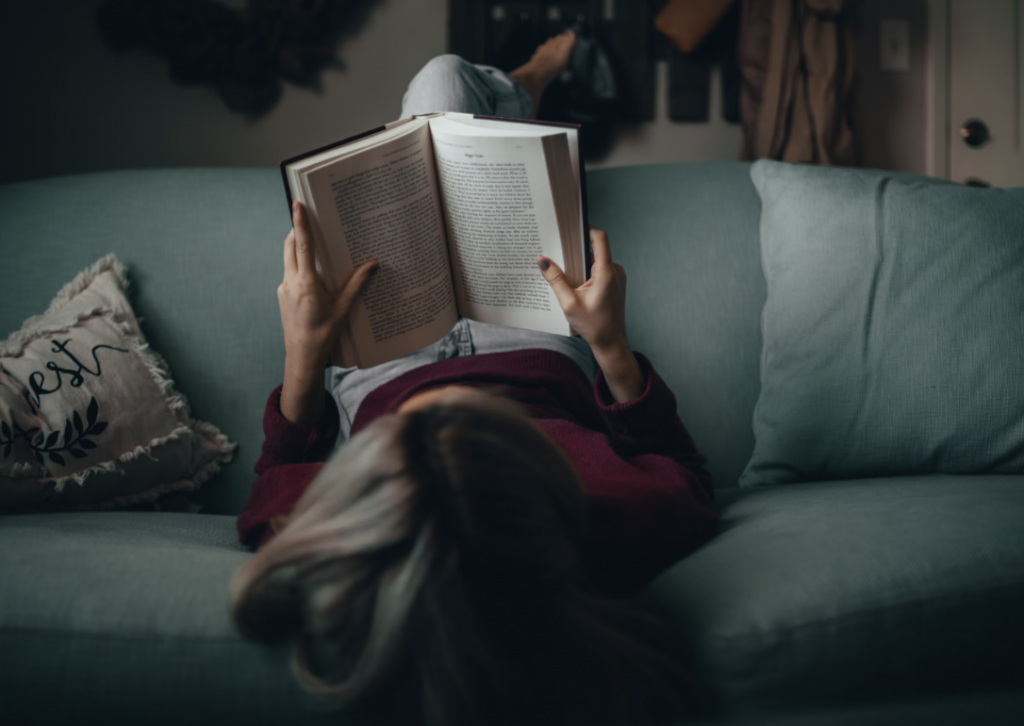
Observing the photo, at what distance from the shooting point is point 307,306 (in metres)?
0.76

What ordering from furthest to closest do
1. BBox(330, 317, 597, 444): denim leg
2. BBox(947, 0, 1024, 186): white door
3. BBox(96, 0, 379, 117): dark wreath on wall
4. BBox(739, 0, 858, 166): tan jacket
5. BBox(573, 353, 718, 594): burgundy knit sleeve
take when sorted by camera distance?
1. BBox(947, 0, 1024, 186): white door
2. BBox(739, 0, 858, 166): tan jacket
3. BBox(96, 0, 379, 117): dark wreath on wall
4. BBox(330, 317, 597, 444): denim leg
5. BBox(573, 353, 718, 594): burgundy knit sleeve

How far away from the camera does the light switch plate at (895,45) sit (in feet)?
6.43

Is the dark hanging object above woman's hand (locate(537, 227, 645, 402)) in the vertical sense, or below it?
above

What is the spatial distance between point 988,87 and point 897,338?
151cm

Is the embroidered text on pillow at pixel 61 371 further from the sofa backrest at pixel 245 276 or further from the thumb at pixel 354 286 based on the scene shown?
the thumb at pixel 354 286

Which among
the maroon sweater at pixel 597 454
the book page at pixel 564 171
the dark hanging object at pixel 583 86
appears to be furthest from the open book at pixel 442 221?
the dark hanging object at pixel 583 86

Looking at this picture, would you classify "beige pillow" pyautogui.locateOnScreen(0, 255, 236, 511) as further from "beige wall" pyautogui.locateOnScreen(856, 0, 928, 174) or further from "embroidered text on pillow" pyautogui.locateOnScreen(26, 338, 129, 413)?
"beige wall" pyautogui.locateOnScreen(856, 0, 928, 174)

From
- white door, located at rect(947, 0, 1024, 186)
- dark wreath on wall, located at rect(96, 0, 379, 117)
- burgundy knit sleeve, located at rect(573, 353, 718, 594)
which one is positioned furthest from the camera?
white door, located at rect(947, 0, 1024, 186)

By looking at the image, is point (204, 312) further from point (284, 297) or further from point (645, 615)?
point (645, 615)

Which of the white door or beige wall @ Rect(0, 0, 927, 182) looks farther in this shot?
the white door

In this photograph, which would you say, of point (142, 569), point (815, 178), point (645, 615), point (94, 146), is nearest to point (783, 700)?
point (645, 615)

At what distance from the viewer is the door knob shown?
1973 millimetres

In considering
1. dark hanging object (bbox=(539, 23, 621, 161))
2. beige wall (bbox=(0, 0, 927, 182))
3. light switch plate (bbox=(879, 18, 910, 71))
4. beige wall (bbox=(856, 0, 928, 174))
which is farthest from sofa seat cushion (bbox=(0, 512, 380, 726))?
light switch plate (bbox=(879, 18, 910, 71))

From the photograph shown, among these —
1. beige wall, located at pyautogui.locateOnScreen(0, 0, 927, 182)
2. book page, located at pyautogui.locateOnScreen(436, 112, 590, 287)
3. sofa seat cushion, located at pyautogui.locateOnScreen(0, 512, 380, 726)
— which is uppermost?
beige wall, located at pyautogui.locateOnScreen(0, 0, 927, 182)
